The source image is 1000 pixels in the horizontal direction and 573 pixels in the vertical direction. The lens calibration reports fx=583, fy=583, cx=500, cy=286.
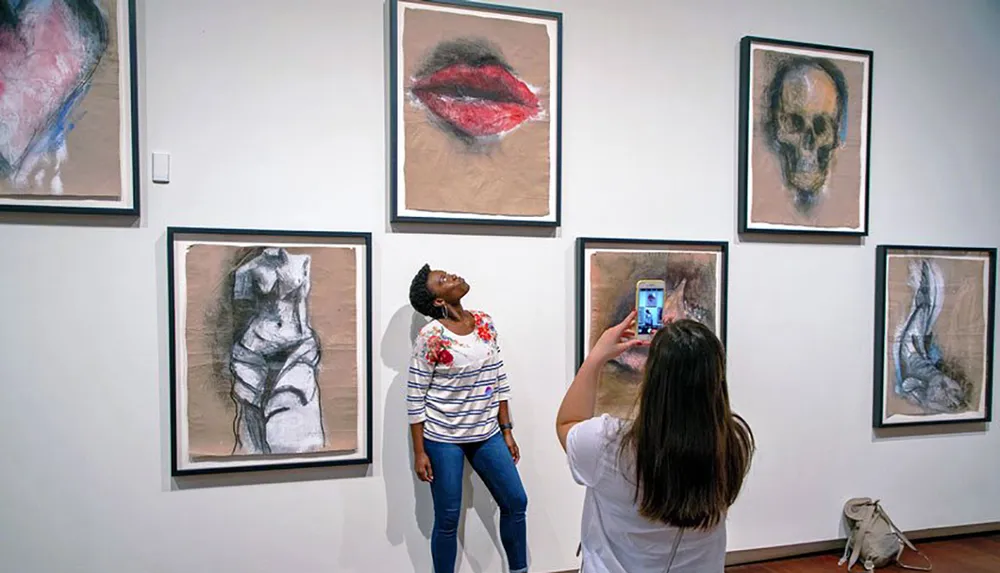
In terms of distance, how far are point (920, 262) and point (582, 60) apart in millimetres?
2062

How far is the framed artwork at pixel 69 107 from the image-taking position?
2.13m

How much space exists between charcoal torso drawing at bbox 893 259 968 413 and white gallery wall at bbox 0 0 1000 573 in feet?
0.61

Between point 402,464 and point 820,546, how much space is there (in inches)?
85.1

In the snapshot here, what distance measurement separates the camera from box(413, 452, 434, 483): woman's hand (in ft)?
7.32

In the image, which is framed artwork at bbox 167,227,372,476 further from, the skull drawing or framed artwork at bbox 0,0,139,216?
the skull drawing

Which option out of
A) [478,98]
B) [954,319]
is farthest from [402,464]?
[954,319]

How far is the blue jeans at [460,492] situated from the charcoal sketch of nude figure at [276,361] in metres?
0.54

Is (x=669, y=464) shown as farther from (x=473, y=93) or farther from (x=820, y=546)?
(x=820, y=546)

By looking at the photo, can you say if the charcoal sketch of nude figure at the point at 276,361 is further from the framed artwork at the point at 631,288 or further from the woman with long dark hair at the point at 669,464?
the woman with long dark hair at the point at 669,464

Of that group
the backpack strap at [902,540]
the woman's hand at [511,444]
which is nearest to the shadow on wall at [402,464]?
the woman's hand at [511,444]

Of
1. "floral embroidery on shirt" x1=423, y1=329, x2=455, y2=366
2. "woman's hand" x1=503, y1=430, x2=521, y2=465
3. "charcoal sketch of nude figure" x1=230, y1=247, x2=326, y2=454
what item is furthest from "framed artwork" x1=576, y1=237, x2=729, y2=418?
"charcoal sketch of nude figure" x1=230, y1=247, x2=326, y2=454

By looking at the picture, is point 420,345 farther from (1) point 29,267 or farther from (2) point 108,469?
(1) point 29,267

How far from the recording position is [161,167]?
7.39ft

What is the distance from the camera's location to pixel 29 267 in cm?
217
